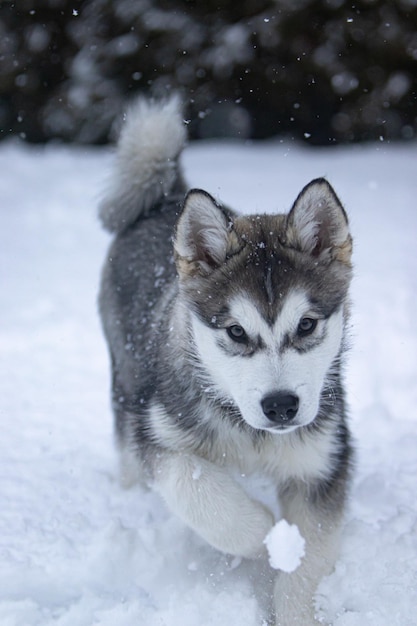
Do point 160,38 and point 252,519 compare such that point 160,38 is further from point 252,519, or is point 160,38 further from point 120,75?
point 252,519

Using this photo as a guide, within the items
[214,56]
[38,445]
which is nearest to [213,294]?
[38,445]

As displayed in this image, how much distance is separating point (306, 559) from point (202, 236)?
128 centimetres

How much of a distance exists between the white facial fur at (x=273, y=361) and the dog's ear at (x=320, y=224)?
264 mm

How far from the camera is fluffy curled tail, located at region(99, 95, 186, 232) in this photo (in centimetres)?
451

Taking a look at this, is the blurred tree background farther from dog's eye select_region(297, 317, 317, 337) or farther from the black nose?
the black nose

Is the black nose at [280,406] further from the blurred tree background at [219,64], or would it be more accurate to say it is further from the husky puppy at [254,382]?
the blurred tree background at [219,64]

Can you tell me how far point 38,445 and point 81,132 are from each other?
6.48 meters

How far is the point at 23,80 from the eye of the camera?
9.77 m

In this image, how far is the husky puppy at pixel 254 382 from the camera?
3.00 meters

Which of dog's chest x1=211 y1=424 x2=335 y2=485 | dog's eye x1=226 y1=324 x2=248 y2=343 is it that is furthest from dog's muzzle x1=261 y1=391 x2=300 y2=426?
dog's chest x1=211 y1=424 x2=335 y2=485

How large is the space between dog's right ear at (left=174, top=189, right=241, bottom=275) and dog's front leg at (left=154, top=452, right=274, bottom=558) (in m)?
0.75

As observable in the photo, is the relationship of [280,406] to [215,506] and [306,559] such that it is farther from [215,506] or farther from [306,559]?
[306,559]

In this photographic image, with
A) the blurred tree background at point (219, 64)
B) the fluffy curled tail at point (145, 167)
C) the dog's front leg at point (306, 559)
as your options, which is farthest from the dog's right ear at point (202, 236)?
the blurred tree background at point (219, 64)

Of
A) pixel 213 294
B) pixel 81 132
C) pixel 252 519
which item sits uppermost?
pixel 213 294
